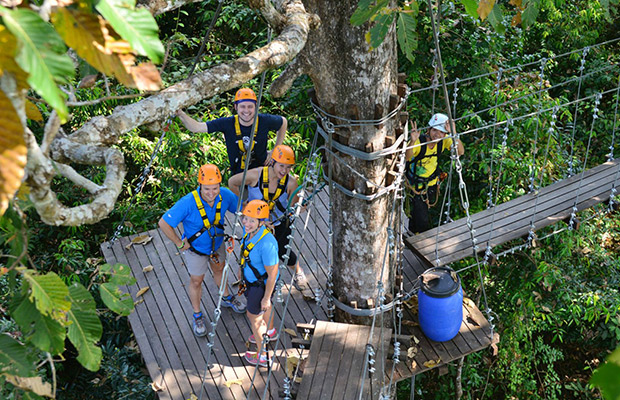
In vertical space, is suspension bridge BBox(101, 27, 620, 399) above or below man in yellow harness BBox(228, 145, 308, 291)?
below

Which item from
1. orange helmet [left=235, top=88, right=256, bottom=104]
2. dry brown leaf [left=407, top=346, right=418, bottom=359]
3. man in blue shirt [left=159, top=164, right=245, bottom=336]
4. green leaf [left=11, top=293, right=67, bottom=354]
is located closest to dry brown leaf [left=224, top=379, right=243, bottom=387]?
man in blue shirt [left=159, top=164, right=245, bottom=336]

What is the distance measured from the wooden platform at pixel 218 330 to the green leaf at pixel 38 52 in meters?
2.52

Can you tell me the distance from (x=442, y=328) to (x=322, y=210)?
179cm

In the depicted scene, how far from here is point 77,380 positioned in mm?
5555

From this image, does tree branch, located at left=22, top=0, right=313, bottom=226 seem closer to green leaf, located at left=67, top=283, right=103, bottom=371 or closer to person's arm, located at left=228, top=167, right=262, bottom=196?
green leaf, located at left=67, top=283, right=103, bottom=371

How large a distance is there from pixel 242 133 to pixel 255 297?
4.03 feet

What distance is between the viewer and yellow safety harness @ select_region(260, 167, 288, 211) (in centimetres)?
426

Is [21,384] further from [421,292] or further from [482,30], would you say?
[482,30]

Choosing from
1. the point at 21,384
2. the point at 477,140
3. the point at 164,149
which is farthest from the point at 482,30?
the point at 21,384

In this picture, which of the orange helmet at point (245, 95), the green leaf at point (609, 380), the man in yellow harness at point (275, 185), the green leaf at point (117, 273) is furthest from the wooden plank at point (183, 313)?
the green leaf at point (609, 380)

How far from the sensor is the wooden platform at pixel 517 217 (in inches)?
169

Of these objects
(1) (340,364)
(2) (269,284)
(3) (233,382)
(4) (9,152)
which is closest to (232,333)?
(3) (233,382)

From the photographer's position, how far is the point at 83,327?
5.66 ft

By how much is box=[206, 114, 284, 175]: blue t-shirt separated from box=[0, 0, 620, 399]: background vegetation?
140cm
